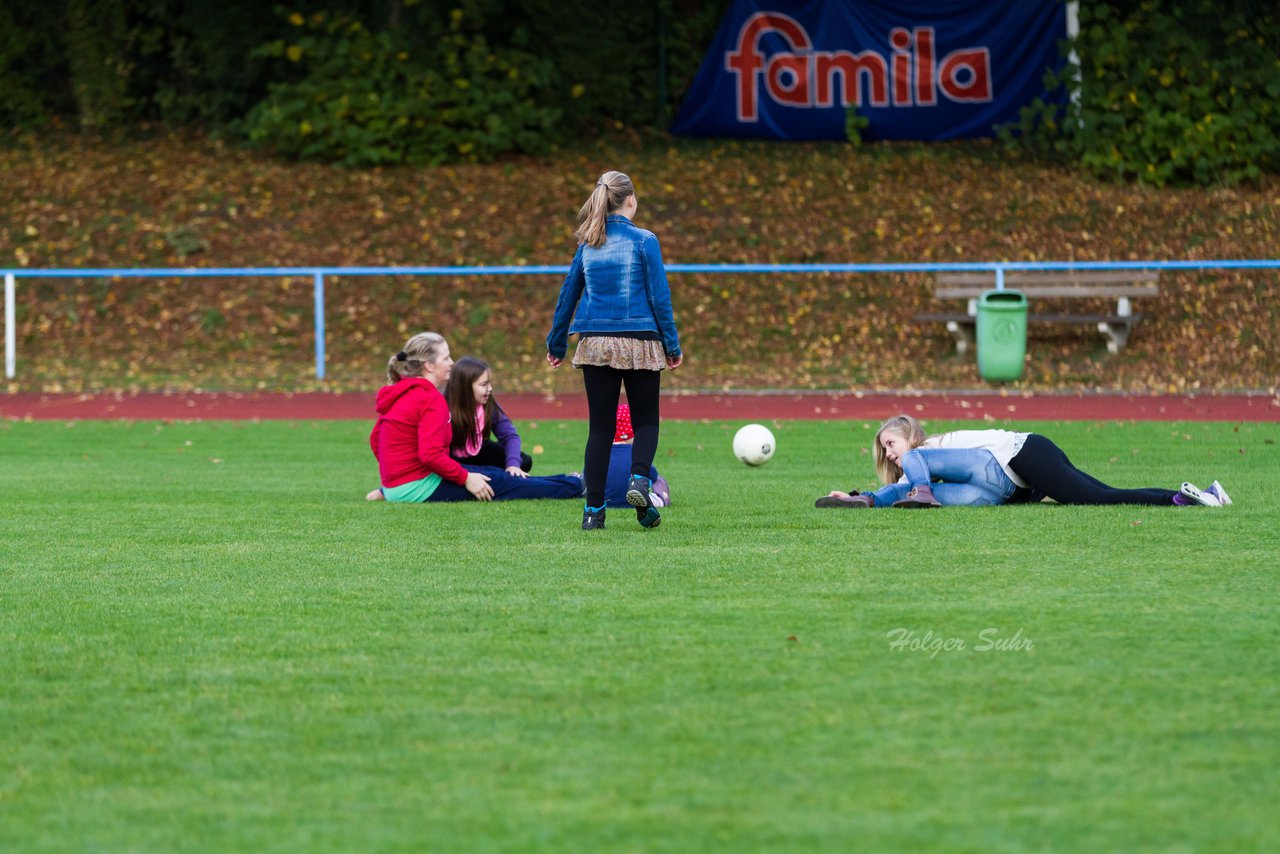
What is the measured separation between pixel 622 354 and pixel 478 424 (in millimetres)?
2082

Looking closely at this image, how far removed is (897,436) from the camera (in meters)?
8.76

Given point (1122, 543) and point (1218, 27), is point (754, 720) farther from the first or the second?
point (1218, 27)

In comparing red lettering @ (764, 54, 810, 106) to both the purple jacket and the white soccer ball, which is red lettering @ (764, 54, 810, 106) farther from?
the purple jacket

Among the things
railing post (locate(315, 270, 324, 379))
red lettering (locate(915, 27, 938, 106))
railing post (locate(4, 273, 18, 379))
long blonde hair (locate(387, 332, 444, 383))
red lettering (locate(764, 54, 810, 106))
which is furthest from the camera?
red lettering (locate(764, 54, 810, 106))

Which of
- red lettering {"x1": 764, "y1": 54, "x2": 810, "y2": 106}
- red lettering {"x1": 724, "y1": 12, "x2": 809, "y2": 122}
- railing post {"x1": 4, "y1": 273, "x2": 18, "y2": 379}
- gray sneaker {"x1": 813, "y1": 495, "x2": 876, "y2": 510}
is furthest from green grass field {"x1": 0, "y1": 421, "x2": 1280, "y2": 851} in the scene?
red lettering {"x1": 724, "y1": 12, "x2": 809, "y2": 122}

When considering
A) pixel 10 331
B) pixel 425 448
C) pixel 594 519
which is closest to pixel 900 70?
pixel 10 331

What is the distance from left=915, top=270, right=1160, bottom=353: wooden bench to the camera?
19.7m

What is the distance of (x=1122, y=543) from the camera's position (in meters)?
7.40

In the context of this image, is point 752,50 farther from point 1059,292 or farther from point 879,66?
point 1059,292

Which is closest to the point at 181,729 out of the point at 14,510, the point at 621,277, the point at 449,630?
the point at 449,630

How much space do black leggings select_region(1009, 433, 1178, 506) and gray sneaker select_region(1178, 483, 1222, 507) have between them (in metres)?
0.11

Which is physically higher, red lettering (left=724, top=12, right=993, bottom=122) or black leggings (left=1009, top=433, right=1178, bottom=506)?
red lettering (left=724, top=12, right=993, bottom=122)

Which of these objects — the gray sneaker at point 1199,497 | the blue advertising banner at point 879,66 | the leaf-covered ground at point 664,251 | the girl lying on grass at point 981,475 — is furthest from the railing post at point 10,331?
the gray sneaker at point 1199,497

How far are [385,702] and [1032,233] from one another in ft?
62.0
